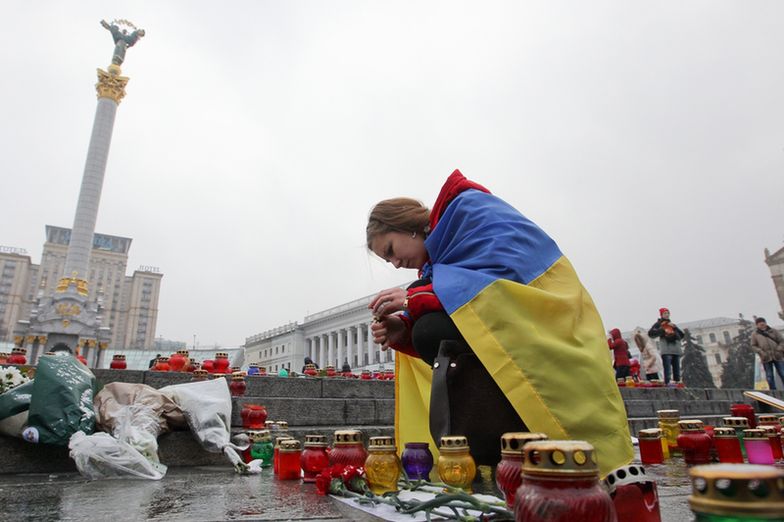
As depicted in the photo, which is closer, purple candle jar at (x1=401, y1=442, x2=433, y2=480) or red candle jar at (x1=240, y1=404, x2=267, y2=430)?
purple candle jar at (x1=401, y1=442, x2=433, y2=480)

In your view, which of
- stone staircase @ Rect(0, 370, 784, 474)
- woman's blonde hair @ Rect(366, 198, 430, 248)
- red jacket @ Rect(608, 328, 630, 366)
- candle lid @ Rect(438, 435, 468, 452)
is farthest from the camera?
red jacket @ Rect(608, 328, 630, 366)

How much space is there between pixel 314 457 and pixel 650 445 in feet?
6.73

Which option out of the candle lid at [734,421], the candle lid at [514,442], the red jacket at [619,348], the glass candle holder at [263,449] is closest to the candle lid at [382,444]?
the candle lid at [514,442]

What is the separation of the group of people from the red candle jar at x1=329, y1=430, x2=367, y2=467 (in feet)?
33.8

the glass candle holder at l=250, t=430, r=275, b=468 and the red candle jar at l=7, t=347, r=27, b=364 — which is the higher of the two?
the red candle jar at l=7, t=347, r=27, b=364

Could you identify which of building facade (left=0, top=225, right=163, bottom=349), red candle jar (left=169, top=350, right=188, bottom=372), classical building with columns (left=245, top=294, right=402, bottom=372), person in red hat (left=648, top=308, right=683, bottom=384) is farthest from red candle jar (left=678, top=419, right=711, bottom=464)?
building facade (left=0, top=225, right=163, bottom=349)

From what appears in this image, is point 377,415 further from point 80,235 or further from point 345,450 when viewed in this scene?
point 80,235

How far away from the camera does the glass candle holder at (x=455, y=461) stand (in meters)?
1.63

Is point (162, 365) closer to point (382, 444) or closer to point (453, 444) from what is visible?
point (382, 444)

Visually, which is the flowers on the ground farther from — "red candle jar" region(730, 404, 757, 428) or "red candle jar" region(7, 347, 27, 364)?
"red candle jar" region(7, 347, 27, 364)

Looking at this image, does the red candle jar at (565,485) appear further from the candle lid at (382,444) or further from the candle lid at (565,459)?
the candle lid at (382,444)

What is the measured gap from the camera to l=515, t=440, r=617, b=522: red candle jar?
0.80 meters

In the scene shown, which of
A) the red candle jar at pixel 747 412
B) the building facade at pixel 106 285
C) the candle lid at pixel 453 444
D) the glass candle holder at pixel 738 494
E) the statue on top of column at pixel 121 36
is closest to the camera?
the glass candle holder at pixel 738 494

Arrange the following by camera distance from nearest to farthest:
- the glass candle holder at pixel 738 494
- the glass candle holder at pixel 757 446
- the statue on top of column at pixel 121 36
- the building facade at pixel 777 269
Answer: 1. the glass candle holder at pixel 738 494
2. the glass candle holder at pixel 757 446
3. the statue on top of column at pixel 121 36
4. the building facade at pixel 777 269
